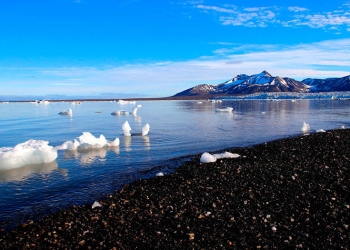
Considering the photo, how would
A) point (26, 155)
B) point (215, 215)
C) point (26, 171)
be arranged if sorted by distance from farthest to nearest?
point (26, 155) → point (26, 171) → point (215, 215)

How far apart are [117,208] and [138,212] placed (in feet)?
1.96

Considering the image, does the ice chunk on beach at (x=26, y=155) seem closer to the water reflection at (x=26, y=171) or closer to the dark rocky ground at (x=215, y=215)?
the water reflection at (x=26, y=171)

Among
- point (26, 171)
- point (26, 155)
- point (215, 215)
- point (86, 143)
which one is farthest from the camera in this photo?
point (86, 143)

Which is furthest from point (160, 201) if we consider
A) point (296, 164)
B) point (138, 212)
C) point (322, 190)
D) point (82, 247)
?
point (296, 164)

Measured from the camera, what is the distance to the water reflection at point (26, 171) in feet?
33.3

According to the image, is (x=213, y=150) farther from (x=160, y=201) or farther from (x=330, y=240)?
(x=330, y=240)

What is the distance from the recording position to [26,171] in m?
11.0

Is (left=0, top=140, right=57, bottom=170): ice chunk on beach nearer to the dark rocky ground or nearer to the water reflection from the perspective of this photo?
the water reflection

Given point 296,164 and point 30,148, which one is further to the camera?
point 30,148

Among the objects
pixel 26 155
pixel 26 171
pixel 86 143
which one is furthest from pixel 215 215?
pixel 86 143

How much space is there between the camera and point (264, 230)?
565cm

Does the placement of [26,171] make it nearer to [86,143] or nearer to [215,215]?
[86,143]

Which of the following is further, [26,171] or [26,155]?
[26,155]

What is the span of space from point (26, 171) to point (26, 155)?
2.77 feet
